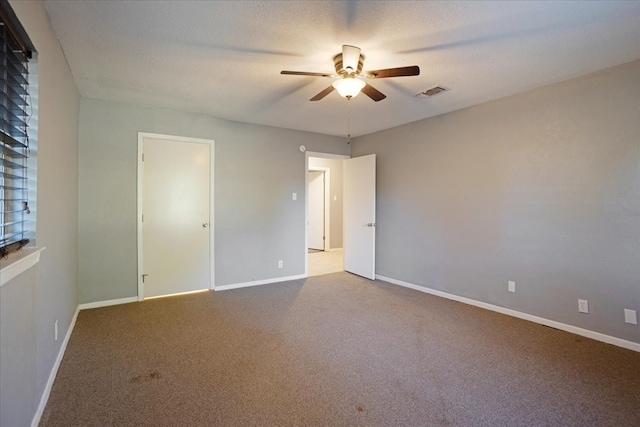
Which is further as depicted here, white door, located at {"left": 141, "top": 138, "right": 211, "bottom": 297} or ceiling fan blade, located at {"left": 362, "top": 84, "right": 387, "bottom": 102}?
white door, located at {"left": 141, "top": 138, "right": 211, "bottom": 297}

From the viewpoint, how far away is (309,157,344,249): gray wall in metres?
7.75

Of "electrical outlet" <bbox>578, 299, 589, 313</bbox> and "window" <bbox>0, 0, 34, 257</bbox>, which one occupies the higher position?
"window" <bbox>0, 0, 34, 257</bbox>

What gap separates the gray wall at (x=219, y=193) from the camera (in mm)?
3451

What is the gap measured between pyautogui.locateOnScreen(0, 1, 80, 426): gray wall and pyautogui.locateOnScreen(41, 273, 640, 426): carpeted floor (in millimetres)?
342

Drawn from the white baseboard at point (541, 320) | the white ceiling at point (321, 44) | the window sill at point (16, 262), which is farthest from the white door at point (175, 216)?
the white baseboard at point (541, 320)

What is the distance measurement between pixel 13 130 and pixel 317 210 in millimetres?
6644

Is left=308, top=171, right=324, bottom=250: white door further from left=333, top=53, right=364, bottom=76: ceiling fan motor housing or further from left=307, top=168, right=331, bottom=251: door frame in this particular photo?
left=333, top=53, right=364, bottom=76: ceiling fan motor housing

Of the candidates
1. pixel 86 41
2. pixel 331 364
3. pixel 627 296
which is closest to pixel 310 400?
pixel 331 364

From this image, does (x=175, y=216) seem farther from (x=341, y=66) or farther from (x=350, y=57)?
(x=350, y=57)

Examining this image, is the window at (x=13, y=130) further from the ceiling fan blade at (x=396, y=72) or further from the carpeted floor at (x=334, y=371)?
the ceiling fan blade at (x=396, y=72)

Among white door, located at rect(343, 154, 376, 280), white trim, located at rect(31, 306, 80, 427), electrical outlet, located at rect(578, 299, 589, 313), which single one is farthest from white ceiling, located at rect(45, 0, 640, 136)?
white trim, located at rect(31, 306, 80, 427)

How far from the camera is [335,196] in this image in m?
7.78

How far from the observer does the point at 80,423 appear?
1.67 metres

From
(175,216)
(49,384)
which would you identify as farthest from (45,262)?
(175,216)
